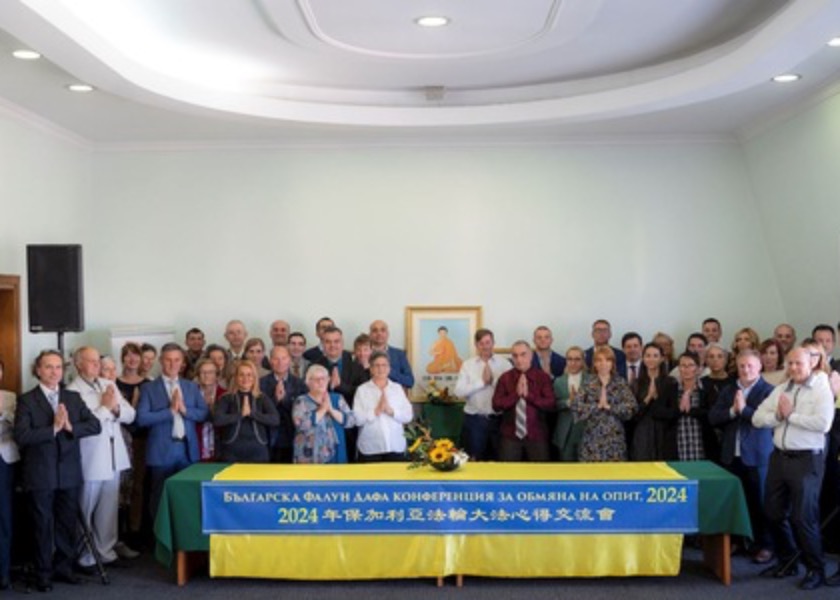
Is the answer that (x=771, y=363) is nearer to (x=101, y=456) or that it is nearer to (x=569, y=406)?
(x=569, y=406)

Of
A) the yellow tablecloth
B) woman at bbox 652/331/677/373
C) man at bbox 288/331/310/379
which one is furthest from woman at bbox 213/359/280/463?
woman at bbox 652/331/677/373

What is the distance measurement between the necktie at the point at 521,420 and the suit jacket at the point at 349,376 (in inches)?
51.7

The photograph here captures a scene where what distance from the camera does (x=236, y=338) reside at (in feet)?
30.8

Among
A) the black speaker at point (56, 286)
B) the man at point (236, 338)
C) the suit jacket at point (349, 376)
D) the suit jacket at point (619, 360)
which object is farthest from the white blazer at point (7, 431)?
the suit jacket at point (619, 360)

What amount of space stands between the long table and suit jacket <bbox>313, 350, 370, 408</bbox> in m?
1.85

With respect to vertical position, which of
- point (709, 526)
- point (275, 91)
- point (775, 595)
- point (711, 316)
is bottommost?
point (775, 595)

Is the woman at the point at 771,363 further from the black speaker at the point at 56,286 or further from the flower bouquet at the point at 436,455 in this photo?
the black speaker at the point at 56,286

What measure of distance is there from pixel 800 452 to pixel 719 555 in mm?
889

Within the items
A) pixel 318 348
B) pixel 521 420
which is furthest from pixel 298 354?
pixel 521 420

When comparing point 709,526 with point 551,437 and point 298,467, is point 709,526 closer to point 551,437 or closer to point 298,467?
point 551,437

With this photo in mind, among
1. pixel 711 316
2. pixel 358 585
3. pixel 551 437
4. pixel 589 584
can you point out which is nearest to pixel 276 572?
pixel 358 585

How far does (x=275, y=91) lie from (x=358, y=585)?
170 inches

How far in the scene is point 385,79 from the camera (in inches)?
345

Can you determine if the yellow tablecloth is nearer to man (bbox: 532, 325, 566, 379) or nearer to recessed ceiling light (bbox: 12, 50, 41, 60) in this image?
man (bbox: 532, 325, 566, 379)
